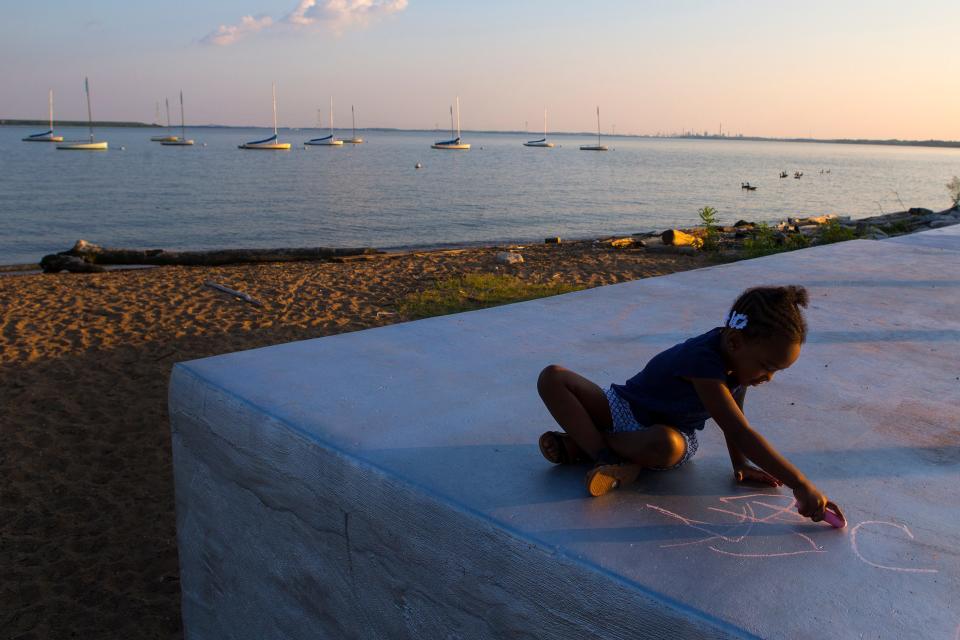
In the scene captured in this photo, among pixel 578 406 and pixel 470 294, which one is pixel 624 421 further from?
pixel 470 294

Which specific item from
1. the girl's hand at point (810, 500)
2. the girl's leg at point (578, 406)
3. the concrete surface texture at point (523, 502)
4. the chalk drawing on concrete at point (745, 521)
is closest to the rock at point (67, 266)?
the concrete surface texture at point (523, 502)

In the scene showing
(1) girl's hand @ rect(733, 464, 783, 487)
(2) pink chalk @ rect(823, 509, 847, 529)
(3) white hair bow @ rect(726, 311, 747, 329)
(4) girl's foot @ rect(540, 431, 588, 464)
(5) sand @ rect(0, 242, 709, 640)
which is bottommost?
(5) sand @ rect(0, 242, 709, 640)

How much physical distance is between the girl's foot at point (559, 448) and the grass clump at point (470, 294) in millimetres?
6782

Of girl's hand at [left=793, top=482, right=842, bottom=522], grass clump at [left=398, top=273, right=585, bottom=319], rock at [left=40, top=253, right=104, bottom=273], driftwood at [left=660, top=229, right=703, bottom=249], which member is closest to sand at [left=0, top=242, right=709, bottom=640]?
Result: grass clump at [left=398, top=273, right=585, bottom=319]

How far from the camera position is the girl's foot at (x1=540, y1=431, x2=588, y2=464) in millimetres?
2379

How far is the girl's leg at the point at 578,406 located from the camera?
7.63ft

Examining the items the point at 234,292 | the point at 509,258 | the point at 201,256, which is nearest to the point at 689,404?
the point at 234,292

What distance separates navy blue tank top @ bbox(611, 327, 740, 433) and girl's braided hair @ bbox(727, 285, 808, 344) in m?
0.12

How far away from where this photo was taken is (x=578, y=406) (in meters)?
2.37

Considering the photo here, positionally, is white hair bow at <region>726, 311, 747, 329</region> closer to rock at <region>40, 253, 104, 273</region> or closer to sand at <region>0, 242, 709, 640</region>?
sand at <region>0, 242, 709, 640</region>

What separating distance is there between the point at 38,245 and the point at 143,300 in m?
15.1

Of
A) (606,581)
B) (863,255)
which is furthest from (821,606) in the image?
(863,255)

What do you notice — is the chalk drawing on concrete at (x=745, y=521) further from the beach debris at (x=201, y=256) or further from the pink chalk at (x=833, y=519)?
the beach debris at (x=201, y=256)

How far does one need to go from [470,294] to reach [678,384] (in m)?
8.17
